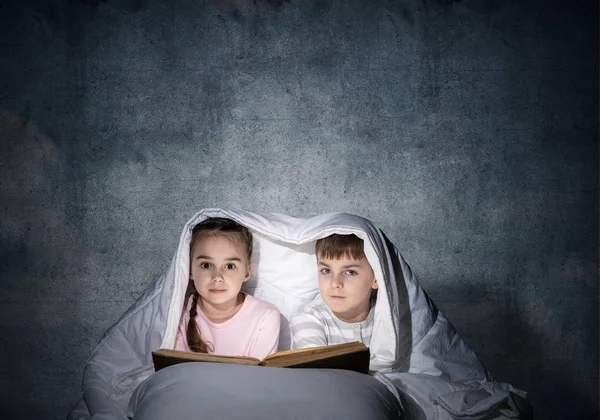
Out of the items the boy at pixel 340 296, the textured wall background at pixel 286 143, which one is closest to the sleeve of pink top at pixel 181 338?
the boy at pixel 340 296

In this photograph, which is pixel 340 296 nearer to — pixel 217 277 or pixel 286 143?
pixel 217 277

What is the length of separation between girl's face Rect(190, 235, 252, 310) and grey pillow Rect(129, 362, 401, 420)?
45cm

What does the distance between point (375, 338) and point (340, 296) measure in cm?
14

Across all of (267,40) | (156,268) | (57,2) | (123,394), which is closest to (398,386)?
(123,394)

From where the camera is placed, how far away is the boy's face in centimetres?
165

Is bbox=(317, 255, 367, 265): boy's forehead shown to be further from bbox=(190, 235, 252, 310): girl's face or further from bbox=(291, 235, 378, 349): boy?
bbox=(190, 235, 252, 310): girl's face

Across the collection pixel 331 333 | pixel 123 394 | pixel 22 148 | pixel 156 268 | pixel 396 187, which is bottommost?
pixel 123 394

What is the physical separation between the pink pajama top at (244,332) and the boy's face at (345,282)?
17cm

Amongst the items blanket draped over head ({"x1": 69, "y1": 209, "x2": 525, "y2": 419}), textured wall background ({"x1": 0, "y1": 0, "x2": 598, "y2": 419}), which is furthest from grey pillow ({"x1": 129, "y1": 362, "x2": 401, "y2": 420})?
textured wall background ({"x1": 0, "y1": 0, "x2": 598, "y2": 419})

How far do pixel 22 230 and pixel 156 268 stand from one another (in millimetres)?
509

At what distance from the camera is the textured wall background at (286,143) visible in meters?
2.27

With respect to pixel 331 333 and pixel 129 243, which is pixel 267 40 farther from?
pixel 331 333

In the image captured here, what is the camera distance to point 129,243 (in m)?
2.31

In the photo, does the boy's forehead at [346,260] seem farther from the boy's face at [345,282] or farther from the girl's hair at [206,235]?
the girl's hair at [206,235]
